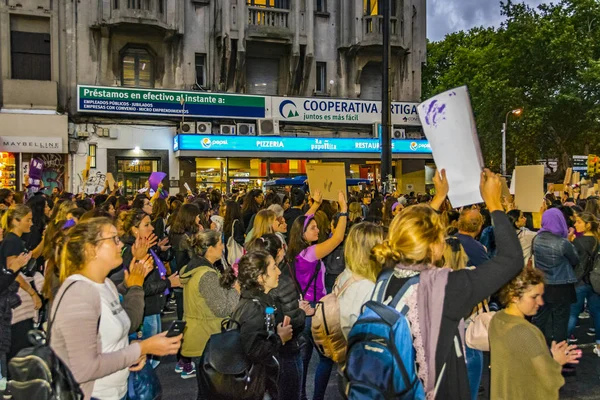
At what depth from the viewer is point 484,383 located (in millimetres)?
5402

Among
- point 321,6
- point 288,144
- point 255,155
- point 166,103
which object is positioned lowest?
point 255,155

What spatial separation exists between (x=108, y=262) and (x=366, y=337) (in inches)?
58.0

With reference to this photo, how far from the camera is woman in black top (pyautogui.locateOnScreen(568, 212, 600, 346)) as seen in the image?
6.27 m

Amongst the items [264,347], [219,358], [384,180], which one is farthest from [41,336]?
[384,180]

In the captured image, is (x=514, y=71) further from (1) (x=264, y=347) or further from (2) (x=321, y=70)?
(1) (x=264, y=347)

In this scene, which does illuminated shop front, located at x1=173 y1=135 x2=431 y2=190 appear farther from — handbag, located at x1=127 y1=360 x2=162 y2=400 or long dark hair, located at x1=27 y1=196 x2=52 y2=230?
handbag, located at x1=127 y1=360 x2=162 y2=400

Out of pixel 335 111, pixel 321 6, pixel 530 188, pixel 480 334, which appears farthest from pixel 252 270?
pixel 321 6

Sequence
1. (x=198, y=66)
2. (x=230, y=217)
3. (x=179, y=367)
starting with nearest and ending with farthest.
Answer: (x=179, y=367), (x=230, y=217), (x=198, y=66)

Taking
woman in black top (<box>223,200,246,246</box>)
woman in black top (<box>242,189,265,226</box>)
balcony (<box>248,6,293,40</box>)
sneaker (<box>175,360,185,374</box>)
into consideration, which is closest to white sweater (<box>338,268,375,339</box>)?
sneaker (<box>175,360,185,374</box>)

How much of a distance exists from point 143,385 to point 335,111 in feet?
64.2

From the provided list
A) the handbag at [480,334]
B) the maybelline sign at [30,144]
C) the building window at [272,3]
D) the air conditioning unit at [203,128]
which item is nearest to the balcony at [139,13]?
the building window at [272,3]

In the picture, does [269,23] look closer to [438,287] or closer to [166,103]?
[166,103]

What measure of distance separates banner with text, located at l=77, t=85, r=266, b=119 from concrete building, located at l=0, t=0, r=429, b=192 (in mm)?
126

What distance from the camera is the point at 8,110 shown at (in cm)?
1805
